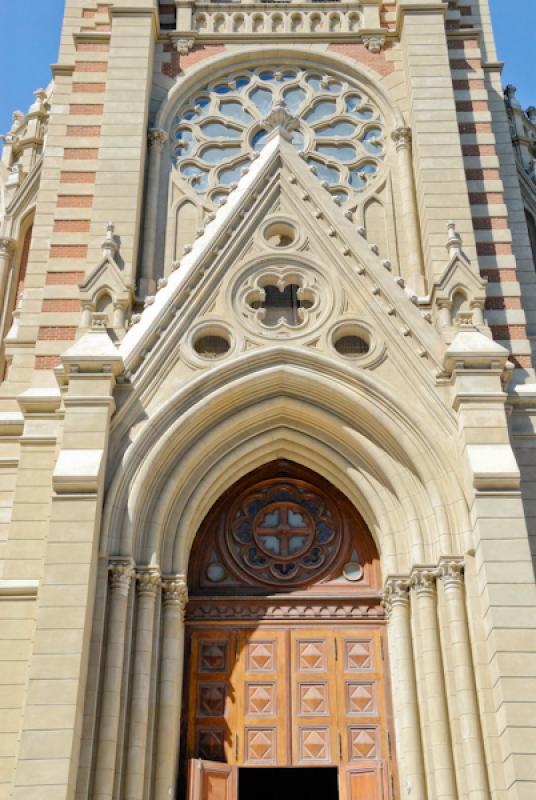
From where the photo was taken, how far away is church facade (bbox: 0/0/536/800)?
1177 cm

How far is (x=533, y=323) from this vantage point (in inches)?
640

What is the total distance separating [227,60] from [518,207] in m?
5.89

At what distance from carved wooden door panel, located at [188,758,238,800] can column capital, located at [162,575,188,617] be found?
6.13 feet

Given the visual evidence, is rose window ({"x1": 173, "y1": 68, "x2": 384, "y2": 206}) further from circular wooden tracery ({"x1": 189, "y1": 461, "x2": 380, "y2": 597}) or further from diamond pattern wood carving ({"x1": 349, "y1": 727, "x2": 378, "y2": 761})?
diamond pattern wood carving ({"x1": 349, "y1": 727, "x2": 378, "y2": 761})

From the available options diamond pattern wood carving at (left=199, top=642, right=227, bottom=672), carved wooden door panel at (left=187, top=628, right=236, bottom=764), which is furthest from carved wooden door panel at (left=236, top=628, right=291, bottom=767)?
diamond pattern wood carving at (left=199, top=642, right=227, bottom=672)

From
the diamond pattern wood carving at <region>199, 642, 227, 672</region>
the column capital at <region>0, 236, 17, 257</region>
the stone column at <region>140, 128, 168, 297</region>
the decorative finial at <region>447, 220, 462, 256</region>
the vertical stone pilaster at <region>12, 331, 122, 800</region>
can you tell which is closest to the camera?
the vertical stone pilaster at <region>12, 331, 122, 800</region>

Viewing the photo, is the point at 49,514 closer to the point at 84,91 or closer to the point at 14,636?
the point at 14,636

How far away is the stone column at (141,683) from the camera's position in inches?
452

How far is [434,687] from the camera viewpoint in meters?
12.0

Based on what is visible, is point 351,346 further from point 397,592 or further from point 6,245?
point 6,245

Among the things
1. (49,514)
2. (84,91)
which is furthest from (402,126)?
(49,514)

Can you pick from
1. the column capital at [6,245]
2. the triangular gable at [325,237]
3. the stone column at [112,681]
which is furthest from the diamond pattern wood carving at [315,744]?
the column capital at [6,245]

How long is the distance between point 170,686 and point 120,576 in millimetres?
1467

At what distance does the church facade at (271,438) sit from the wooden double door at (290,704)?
0.04 meters
